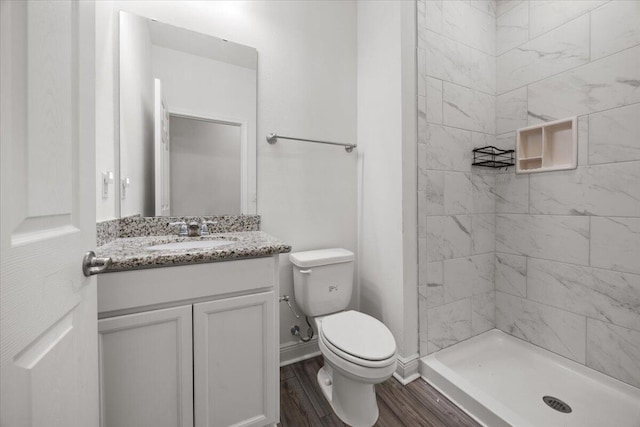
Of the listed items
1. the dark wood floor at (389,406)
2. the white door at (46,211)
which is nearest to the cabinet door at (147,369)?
the white door at (46,211)

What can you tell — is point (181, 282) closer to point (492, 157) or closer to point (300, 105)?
point (300, 105)

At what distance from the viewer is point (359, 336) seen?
1283 mm

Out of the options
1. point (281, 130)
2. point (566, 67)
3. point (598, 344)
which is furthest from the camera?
point (281, 130)

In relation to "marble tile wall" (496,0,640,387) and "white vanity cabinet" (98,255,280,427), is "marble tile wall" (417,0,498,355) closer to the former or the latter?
"marble tile wall" (496,0,640,387)

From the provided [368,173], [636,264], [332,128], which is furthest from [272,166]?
[636,264]

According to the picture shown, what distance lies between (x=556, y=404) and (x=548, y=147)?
1449 millimetres

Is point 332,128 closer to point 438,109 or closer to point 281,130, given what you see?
point 281,130

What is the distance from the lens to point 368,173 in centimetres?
186

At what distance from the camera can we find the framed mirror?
1.36 m

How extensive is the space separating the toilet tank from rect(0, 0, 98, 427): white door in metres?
0.98

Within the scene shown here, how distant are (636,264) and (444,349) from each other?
42.6 inches

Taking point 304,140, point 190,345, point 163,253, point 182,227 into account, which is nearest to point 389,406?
point 190,345

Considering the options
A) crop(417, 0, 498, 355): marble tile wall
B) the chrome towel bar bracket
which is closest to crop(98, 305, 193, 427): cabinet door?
the chrome towel bar bracket

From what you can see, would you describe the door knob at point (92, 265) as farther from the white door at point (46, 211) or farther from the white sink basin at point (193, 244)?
the white sink basin at point (193, 244)
